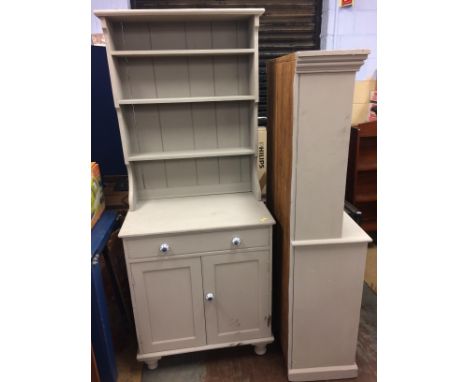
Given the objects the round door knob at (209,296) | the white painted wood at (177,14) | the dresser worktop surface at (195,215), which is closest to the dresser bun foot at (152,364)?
the round door knob at (209,296)

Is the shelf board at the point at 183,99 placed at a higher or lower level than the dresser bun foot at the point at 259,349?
higher

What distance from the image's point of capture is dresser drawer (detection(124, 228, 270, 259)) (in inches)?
60.7

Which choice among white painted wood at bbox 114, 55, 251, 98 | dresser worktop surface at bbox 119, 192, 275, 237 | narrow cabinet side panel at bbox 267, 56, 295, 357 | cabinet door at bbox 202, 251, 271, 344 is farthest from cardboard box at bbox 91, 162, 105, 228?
narrow cabinet side panel at bbox 267, 56, 295, 357

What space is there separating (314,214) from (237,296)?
623 mm

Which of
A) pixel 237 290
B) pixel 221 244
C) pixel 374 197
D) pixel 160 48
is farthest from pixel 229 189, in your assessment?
pixel 374 197

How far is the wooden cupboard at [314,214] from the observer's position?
1246mm

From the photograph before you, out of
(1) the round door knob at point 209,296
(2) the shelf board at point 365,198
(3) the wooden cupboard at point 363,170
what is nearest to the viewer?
(1) the round door knob at point 209,296

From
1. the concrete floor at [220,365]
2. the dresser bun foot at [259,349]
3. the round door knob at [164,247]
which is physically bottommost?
the concrete floor at [220,365]

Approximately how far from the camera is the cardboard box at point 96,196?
5.62 ft

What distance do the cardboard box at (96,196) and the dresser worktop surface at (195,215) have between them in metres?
0.20

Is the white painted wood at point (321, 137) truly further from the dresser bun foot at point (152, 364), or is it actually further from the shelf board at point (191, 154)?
the dresser bun foot at point (152, 364)

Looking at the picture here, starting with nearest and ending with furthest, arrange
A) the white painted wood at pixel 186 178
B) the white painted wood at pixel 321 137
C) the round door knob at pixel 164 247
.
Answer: the white painted wood at pixel 321 137
the round door knob at pixel 164 247
the white painted wood at pixel 186 178

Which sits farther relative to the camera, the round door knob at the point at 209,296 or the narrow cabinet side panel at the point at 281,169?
the round door knob at the point at 209,296

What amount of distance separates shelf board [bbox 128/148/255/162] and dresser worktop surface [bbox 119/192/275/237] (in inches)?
10.1
